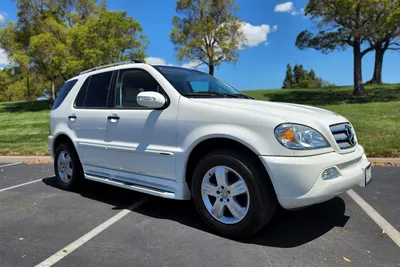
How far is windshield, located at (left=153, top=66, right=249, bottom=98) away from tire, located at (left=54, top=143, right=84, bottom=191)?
2095mm

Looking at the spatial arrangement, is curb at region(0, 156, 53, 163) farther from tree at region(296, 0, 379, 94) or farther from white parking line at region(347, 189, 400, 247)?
tree at region(296, 0, 379, 94)

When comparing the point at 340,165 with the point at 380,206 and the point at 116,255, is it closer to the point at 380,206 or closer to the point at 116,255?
the point at 380,206

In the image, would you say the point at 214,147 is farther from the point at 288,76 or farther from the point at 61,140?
the point at 288,76

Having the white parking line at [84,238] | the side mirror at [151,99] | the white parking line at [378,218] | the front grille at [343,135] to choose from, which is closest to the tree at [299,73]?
the white parking line at [378,218]

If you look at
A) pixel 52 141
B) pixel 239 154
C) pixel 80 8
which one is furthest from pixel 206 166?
pixel 80 8

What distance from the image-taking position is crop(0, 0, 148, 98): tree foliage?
26672 millimetres

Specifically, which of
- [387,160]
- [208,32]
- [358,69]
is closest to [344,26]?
[358,69]

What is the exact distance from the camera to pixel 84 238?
11.9 feet

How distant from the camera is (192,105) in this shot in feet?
12.2

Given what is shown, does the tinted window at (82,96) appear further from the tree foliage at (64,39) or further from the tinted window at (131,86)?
the tree foliage at (64,39)

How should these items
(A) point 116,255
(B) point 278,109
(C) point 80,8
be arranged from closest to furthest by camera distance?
(A) point 116,255 → (B) point 278,109 → (C) point 80,8

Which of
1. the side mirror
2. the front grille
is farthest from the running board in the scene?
the front grille

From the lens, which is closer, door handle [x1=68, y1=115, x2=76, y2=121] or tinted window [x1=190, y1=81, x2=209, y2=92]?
tinted window [x1=190, y1=81, x2=209, y2=92]

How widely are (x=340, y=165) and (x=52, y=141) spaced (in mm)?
4532
